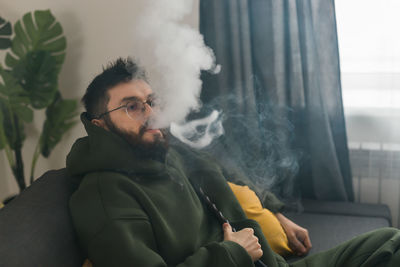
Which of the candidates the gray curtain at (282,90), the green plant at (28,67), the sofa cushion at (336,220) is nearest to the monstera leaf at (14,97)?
the green plant at (28,67)

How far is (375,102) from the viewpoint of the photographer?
2.35 meters

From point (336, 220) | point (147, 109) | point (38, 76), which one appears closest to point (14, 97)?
point (38, 76)

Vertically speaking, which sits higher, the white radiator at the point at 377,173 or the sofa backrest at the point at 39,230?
the sofa backrest at the point at 39,230

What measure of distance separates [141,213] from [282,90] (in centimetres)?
133

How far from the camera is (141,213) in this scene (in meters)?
1.30

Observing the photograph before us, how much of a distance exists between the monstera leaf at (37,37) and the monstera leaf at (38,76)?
4cm

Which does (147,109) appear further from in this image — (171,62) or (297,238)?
(297,238)

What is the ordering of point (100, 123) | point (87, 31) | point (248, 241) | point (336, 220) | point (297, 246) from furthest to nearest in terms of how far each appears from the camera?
point (87, 31) < point (336, 220) < point (297, 246) < point (100, 123) < point (248, 241)

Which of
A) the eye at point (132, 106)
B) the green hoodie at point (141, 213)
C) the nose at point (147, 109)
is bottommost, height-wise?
the green hoodie at point (141, 213)

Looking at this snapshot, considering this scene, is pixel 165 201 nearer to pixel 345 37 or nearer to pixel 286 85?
pixel 286 85

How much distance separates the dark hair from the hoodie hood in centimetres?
7

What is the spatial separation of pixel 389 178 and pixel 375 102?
A: 0.44m

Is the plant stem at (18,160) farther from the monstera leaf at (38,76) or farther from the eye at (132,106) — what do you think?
the eye at (132,106)

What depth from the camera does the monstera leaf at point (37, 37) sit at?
2.58m
